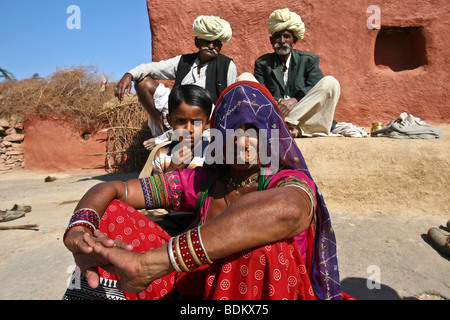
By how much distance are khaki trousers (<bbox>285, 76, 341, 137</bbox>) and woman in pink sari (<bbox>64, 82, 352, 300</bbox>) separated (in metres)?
2.76

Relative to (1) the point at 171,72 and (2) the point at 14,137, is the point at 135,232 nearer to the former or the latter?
(1) the point at 171,72

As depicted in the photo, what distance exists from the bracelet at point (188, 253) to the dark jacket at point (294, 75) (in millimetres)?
3580

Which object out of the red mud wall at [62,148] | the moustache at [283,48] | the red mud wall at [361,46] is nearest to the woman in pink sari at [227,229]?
the moustache at [283,48]

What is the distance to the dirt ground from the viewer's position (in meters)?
2.15

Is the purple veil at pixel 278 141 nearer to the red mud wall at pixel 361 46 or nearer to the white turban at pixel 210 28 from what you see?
the white turban at pixel 210 28

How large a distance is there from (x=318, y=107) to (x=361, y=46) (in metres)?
2.46

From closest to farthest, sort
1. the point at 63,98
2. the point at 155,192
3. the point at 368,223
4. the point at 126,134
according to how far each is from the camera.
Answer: the point at 155,192
the point at 368,223
the point at 126,134
the point at 63,98

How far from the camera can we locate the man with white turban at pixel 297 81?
427 cm

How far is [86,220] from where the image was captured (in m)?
1.48

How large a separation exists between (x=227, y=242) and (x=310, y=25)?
5766 mm

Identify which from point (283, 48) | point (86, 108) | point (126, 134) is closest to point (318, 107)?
point (283, 48)

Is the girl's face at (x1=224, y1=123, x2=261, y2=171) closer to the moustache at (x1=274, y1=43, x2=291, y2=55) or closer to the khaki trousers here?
the khaki trousers

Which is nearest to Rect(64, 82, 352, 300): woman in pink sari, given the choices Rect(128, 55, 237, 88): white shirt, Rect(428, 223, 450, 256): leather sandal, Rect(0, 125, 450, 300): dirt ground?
Rect(0, 125, 450, 300): dirt ground
